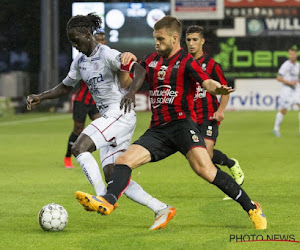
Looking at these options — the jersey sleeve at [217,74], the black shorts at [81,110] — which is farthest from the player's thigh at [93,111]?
the jersey sleeve at [217,74]

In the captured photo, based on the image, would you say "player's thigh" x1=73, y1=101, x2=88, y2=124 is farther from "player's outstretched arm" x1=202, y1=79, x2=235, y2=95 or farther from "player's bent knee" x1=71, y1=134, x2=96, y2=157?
"player's outstretched arm" x1=202, y1=79, x2=235, y2=95

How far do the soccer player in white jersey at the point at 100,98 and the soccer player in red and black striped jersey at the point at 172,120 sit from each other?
0.30 m

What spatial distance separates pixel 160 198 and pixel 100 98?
186 cm

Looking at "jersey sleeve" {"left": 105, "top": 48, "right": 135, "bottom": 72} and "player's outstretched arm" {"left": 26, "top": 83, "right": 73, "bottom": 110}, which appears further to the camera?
"player's outstretched arm" {"left": 26, "top": 83, "right": 73, "bottom": 110}

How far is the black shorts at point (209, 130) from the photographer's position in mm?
9422

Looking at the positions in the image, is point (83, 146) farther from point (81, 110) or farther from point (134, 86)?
point (81, 110)

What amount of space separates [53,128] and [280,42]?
15.3 meters

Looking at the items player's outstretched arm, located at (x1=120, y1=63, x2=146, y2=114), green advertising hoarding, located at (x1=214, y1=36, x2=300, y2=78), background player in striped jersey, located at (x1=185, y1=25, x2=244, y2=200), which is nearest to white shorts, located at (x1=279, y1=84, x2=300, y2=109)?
background player in striped jersey, located at (x1=185, y1=25, x2=244, y2=200)

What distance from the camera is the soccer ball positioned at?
7.15 metres

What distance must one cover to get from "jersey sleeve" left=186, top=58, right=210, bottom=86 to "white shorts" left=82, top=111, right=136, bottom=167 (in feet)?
3.33

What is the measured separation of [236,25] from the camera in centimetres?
3616

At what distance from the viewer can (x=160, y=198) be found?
9445 mm

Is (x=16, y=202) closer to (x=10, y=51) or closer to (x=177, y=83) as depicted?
(x=177, y=83)

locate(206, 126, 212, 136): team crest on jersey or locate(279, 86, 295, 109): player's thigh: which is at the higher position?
locate(206, 126, 212, 136): team crest on jersey
